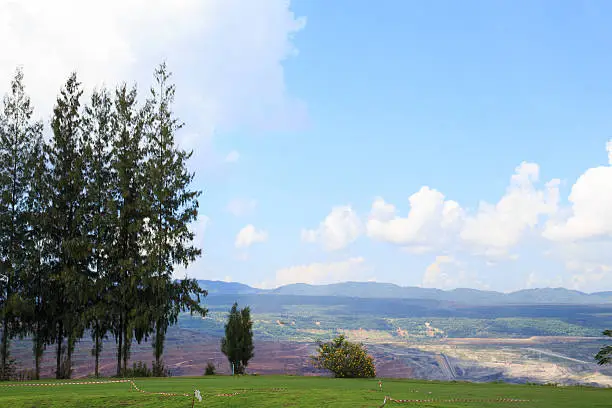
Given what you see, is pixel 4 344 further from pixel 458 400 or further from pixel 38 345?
pixel 458 400

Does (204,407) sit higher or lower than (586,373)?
higher

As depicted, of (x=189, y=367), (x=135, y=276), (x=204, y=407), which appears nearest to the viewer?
(x=204, y=407)

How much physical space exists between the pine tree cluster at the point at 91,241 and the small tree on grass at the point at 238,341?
2341mm

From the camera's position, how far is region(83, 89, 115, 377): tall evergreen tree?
3284cm

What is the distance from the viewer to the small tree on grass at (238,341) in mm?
33719

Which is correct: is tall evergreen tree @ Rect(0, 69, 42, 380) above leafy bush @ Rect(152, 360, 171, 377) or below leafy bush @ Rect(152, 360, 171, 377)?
above

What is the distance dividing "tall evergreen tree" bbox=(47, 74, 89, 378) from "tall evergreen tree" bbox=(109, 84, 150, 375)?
1.88 m

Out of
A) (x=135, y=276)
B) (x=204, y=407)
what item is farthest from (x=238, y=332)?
(x=204, y=407)

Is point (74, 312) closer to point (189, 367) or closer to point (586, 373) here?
point (189, 367)

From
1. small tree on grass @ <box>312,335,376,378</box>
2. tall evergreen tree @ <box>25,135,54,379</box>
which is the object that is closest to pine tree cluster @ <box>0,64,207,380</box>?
tall evergreen tree @ <box>25,135,54,379</box>

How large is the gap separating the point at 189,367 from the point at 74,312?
7495 centimetres

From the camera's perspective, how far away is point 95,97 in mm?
37000

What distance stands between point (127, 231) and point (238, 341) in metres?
9.27

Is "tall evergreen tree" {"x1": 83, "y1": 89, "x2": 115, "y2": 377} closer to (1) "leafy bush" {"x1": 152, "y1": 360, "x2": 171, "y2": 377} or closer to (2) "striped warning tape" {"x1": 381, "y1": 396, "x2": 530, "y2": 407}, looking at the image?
(1) "leafy bush" {"x1": 152, "y1": 360, "x2": 171, "y2": 377}
